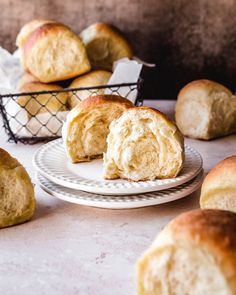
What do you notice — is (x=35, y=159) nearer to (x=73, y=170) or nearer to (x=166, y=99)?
(x=73, y=170)

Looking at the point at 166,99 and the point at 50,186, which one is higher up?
the point at 50,186

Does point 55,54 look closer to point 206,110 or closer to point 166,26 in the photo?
point 206,110

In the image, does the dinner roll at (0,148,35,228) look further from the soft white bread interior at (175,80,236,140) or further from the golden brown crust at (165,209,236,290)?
the soft white bread interior at (175,80,236,140)

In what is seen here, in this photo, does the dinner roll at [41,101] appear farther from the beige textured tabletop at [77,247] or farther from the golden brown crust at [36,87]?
the beige textured tabletop at [77,247]

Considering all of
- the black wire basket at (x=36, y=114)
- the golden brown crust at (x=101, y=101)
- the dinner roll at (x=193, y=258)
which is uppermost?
the dinner roll at (x=193, y=258)

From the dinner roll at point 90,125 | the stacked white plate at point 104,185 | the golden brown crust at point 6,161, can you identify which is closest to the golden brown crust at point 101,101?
the dinner roll at point 90,125

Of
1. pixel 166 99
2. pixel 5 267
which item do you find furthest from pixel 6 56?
pixel 5 267
